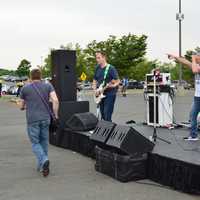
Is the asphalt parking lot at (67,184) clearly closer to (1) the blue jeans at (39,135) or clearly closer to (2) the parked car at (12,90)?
(1) the blue jeans at (39,135)

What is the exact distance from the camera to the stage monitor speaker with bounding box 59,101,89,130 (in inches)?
418

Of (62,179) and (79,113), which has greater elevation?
(79,113)

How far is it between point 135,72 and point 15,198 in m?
59.7

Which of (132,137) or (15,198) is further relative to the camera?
(132,137)

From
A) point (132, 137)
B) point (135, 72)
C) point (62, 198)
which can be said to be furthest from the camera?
point (135, 72)

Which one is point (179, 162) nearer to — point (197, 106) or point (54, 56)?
point (197, 106)

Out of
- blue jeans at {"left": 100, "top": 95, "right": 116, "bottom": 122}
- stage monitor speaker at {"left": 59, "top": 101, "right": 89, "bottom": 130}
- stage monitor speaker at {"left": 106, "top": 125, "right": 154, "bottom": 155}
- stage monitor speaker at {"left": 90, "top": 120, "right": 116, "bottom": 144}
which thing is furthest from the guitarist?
stage monitor speaker at {"left": 106, "top": 125, "right": 154, "bottom": 155}

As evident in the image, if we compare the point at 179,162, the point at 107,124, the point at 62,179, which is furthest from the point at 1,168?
the point at 179,162

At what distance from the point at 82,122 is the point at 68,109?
993 mm

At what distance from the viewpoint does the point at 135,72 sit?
65.4m

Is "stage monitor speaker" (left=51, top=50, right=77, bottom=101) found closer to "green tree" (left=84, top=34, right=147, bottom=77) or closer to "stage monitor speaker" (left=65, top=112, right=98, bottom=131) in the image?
"stage monitor speaker" (left=65, top=112, right=98, bottom=131)

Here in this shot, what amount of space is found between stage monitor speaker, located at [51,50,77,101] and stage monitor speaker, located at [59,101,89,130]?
0.24 m

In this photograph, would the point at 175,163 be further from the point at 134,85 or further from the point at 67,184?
the point at 134,85

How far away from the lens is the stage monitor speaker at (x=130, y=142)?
681cm
